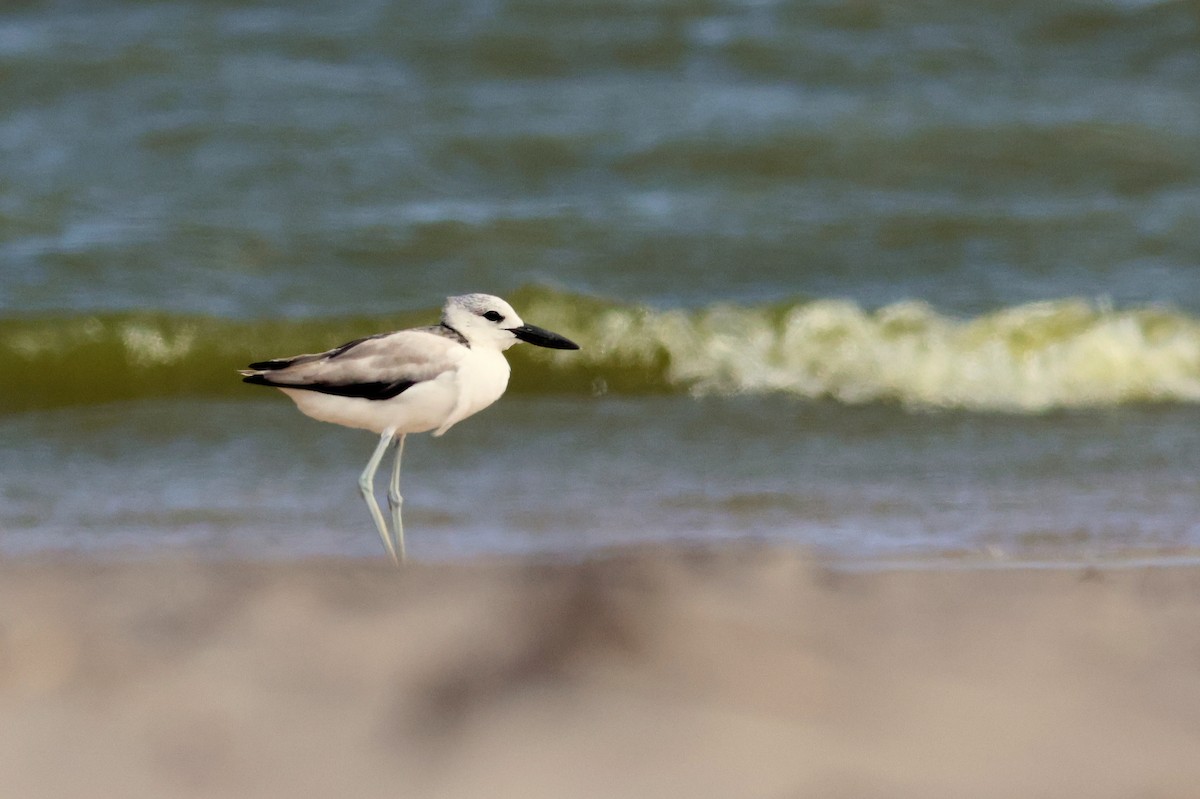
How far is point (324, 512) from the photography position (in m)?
4.41

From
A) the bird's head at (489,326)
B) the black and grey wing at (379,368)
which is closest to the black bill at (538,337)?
the bird's head at (489,326)

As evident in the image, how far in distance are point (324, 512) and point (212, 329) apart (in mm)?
2282

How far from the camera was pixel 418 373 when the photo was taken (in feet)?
9.59

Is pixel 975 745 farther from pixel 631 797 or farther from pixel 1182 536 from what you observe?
pixel 1182 536

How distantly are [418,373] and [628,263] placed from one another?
437 centimetres

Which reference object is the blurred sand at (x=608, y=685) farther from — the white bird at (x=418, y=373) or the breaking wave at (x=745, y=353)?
the breaking wave at (x=745, y=353)

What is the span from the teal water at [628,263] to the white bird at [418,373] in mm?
1000

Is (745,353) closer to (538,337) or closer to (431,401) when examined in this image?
(538,337)

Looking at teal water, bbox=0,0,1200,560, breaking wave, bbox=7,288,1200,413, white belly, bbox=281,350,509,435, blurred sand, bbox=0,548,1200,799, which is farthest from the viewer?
breaking wave, bbox=7,288,1200,413

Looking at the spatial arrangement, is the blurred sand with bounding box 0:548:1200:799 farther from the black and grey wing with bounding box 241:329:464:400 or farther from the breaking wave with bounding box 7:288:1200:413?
the breaking wave with bounding box 7:288:1200:413

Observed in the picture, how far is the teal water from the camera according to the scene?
452cm

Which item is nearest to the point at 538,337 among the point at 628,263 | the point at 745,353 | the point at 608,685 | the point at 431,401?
the point at 431,401

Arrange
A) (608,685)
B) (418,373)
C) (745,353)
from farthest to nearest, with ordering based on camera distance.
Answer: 1. (745,353)
2. (418,373)
3. (608,685)

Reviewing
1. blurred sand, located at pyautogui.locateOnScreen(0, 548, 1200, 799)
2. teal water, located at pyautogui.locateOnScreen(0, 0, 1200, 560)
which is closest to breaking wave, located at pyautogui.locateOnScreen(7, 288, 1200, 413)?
teal water, located at pyautogui.locateOnScreen(0, 0, 1200, 560)
